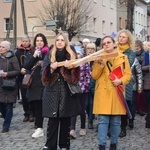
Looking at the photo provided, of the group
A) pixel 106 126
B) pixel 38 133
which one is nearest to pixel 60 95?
pixel 106 126

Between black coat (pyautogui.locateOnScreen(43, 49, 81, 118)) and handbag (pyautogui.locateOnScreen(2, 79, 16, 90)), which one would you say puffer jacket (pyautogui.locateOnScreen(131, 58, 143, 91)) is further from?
handbag (pyautogui.locateOnScreen(2, 79, 16, 90))

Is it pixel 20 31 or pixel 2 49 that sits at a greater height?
pixel 20 31

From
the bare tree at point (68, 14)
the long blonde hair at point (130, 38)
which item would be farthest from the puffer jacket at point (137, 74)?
the bare tree at point (68, 14)

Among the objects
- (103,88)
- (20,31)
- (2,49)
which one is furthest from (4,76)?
(20,31)

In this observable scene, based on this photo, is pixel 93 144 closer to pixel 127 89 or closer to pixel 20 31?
pixel 127 89

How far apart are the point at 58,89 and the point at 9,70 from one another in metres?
2.61

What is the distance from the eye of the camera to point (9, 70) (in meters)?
9.52

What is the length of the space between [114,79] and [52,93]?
3.23 feet

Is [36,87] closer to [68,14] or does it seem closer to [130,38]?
[130,38]

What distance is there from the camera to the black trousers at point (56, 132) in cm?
726

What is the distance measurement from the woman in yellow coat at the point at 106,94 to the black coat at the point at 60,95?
1.18 ft

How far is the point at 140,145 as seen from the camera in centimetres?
811

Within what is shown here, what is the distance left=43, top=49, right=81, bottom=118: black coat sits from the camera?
23.4 feet

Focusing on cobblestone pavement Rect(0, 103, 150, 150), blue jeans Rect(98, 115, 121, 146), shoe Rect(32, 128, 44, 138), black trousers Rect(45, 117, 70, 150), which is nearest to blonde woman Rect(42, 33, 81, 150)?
black trousers Rect(45, 117, 70, 150)
